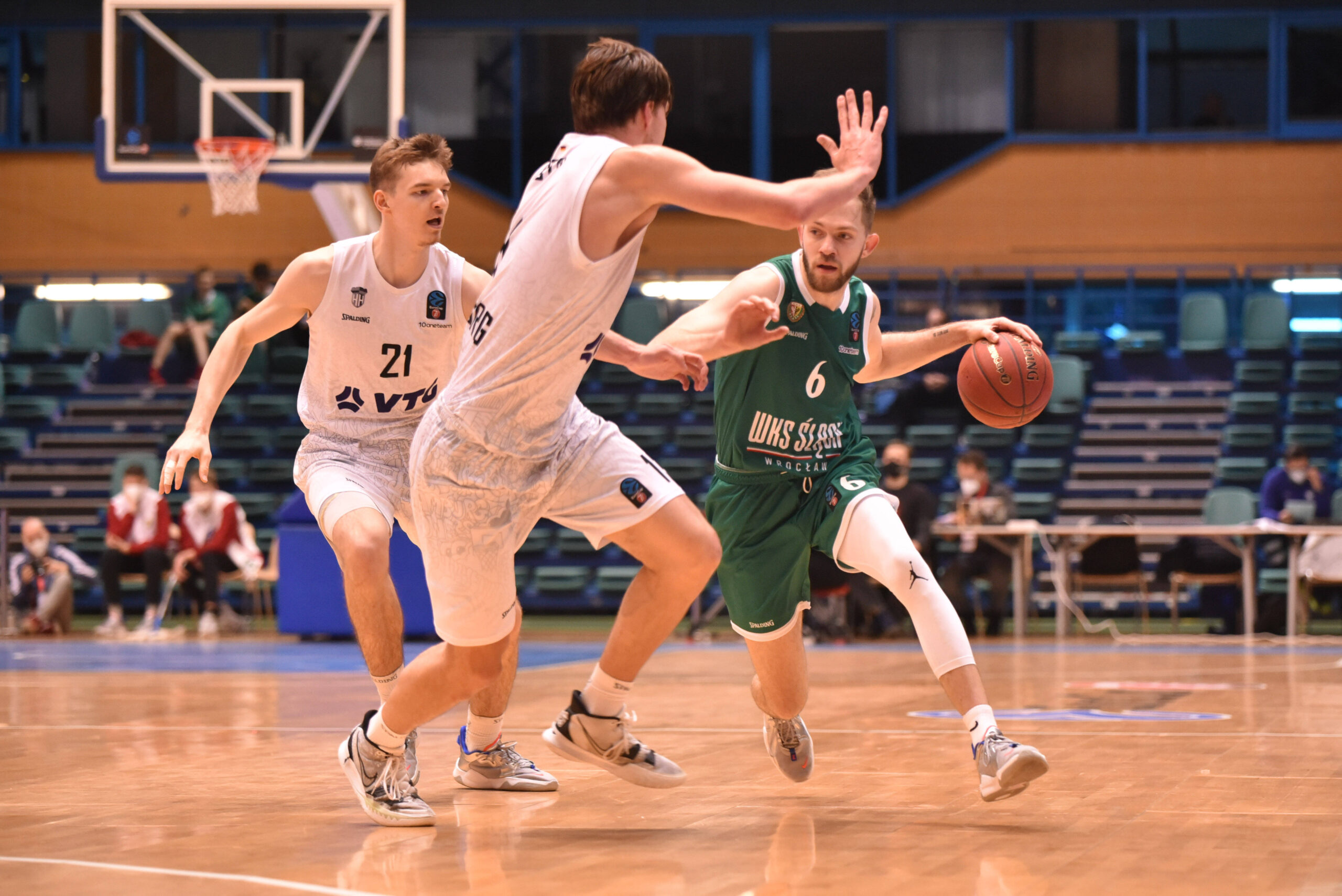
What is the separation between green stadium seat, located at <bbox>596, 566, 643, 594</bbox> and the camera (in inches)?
605

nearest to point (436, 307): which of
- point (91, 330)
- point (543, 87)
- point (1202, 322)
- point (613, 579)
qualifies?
point (613, 579)

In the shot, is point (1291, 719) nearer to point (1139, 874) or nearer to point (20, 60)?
point (1139, 874)

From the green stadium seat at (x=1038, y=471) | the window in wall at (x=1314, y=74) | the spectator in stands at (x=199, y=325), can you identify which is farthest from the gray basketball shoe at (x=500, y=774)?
the window in wall at (x=1314, y=74)

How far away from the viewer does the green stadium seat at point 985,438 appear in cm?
1642

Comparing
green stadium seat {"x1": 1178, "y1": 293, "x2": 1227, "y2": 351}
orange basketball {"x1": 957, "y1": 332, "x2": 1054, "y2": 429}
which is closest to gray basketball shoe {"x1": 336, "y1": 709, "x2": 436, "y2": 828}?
orange basketball {"x1": 957, "y1": 332, "x2": 1054, "y2": 429}

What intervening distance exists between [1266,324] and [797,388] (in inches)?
562

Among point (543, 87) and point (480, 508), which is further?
point (543, 87)

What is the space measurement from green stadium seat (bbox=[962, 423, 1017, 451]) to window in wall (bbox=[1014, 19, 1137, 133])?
525cm

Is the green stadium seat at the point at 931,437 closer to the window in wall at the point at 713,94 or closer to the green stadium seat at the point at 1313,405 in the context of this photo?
the green stadium seat at the point at 1313,405

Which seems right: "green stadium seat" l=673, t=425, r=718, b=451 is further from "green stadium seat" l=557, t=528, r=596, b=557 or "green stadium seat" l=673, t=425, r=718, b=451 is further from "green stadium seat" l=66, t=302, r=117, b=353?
"green stadium seat" l=66, t=302, r=117, b=353

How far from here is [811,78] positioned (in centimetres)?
2006

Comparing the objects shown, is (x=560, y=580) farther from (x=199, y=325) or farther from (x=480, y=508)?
(x=480, y=508)

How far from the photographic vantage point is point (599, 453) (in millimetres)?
3859

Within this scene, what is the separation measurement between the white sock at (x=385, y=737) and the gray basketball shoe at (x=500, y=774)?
0.64 metres
